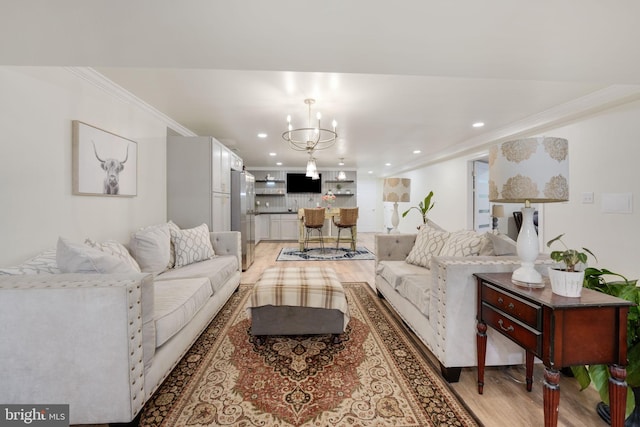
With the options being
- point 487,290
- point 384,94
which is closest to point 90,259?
point 487,290

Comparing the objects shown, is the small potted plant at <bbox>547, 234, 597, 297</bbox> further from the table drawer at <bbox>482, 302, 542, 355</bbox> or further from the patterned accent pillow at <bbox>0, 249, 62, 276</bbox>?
the patterned accent pillow at <bbox>0, 249, 62, 276</bbox>

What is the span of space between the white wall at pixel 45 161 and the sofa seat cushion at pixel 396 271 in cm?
268

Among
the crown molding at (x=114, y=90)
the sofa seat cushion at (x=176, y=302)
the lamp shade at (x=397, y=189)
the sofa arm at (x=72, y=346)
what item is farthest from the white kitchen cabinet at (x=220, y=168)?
the sofa arm at (x=72, y=346)

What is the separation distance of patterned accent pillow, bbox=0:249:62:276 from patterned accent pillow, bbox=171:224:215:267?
1.13m

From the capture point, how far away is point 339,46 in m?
1.53

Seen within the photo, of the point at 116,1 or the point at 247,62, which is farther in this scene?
the point at 247,62

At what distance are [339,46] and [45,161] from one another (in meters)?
2.14

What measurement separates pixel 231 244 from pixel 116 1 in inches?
104

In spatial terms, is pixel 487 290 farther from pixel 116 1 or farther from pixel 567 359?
pixel 116 1

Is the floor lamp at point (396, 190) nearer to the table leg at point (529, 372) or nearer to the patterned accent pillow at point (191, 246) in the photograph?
the table leg at point (529, 372)

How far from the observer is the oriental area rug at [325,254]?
18.1ft

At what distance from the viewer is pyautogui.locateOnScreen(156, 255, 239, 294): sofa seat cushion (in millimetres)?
2453

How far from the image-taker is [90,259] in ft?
5.08

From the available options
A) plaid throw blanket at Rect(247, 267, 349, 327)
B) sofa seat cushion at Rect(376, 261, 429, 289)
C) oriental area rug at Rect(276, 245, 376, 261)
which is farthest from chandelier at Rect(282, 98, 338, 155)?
oriental area rug at Rect(276, 245, 376, 261)
